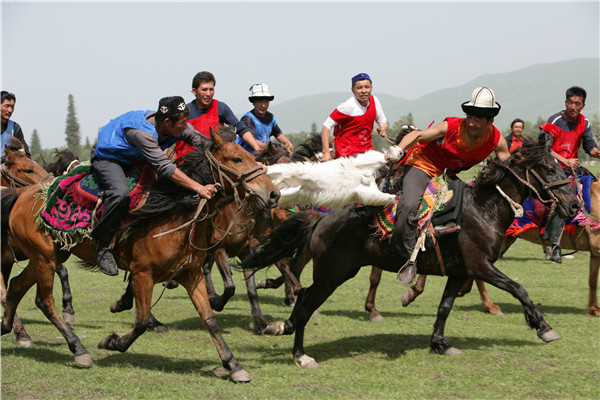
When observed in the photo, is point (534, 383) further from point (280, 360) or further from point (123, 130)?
point (123, 130)

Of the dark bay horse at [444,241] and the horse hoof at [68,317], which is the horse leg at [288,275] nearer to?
the dark bay horse at [444,241]

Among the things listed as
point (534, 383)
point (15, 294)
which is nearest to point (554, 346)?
point (534, 383)

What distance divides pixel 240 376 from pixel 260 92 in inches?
227

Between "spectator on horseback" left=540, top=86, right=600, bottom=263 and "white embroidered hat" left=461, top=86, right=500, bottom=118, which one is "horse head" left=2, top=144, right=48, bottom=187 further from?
"spectator on horseback" left=540, top=86, right=600, bottom=263

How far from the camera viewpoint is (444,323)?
288 inches

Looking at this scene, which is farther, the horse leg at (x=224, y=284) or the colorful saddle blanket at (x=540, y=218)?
the colorful saddle blanket at (x=540, y=218)

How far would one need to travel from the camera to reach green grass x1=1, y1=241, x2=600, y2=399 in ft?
18.9

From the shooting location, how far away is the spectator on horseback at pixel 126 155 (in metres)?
6.12

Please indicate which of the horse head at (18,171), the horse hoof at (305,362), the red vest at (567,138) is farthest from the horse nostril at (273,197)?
the red vest at (567,138)

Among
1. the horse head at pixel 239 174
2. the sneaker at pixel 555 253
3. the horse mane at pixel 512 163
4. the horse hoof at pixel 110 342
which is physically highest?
the horse head at pixel 239 174

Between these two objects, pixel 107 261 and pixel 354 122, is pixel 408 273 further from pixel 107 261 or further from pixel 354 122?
pixel 107 261

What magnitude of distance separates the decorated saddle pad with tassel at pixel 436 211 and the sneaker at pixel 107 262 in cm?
279

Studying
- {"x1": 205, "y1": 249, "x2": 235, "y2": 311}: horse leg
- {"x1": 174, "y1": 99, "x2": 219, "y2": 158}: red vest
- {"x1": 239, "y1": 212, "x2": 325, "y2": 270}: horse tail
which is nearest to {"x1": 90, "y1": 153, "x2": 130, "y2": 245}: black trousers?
{"x1": 239, "y1": 212, "x2": 325, "y2": 270}: horse tail

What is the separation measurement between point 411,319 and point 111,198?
497 cm
